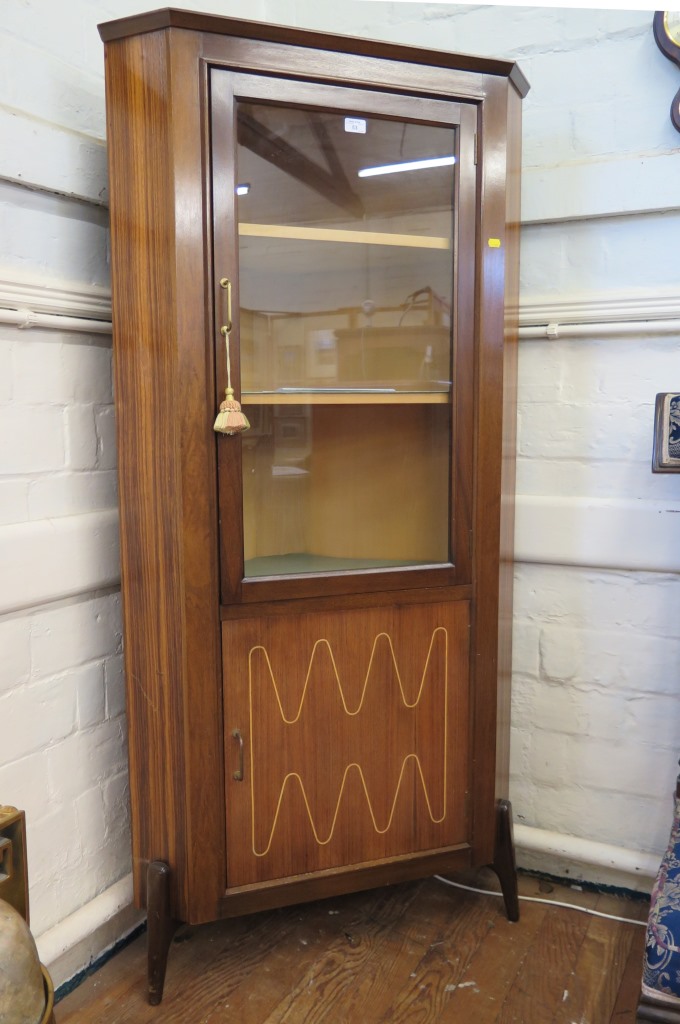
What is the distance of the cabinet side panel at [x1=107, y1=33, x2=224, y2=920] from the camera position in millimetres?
1157

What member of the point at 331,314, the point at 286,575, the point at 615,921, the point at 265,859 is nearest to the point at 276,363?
the point at 331,314

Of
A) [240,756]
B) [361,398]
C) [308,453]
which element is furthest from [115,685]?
[361,398]

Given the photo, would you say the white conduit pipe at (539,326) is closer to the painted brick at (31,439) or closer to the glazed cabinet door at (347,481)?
the painted brick at (31,439)

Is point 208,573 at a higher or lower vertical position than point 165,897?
higher

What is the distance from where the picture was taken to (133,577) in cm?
129

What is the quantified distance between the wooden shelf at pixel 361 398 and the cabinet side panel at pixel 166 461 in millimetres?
177

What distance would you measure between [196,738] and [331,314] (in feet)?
2.36

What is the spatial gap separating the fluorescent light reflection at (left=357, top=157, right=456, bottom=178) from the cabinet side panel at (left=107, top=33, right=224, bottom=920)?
1.03ft

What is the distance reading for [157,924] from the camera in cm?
129

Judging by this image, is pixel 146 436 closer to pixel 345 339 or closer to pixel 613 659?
pixel 345 339

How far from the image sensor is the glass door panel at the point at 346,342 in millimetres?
1278

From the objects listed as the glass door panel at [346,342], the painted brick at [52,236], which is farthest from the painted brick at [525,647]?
the painted brick at [52,236]

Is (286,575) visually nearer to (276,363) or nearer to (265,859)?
(276,363)

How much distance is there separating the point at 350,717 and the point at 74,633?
0.48 m
